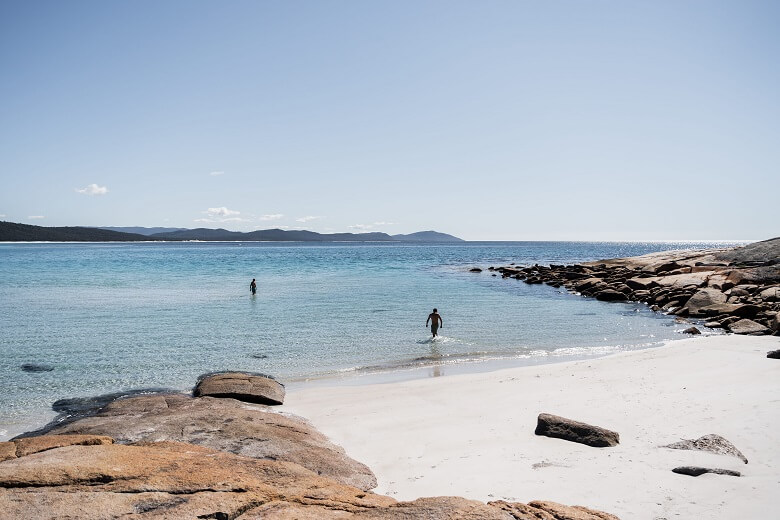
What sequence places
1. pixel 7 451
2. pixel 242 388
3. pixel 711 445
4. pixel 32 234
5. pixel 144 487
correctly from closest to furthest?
pixel 144 487 → pixel 7 451 → pixel 711 445 → pixel 242 388 → pixel 32 234

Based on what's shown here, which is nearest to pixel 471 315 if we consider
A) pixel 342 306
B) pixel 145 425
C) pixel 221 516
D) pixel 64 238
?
pixel 342 306

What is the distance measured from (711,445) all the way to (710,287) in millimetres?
26295

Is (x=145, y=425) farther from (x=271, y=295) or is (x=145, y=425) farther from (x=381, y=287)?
(x=381, y=287)

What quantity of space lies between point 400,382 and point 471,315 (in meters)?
13.2

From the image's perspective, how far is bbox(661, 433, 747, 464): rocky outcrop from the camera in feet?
23.8

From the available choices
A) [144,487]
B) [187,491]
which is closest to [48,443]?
[144,487]

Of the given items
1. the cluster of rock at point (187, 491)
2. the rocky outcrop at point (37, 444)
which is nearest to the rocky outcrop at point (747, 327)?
the cluster of rock at point (187, 491)

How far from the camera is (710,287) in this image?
96.5ft

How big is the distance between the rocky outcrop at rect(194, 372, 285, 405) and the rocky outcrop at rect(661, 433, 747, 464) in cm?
799

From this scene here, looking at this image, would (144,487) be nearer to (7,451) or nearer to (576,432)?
(7,451)

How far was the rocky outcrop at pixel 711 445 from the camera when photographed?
7.24 m

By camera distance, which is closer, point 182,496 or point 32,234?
point 182,496

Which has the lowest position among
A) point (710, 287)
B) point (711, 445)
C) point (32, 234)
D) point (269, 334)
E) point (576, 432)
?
point (269, 334)

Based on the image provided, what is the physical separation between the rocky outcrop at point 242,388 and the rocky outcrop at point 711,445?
7991 mm
